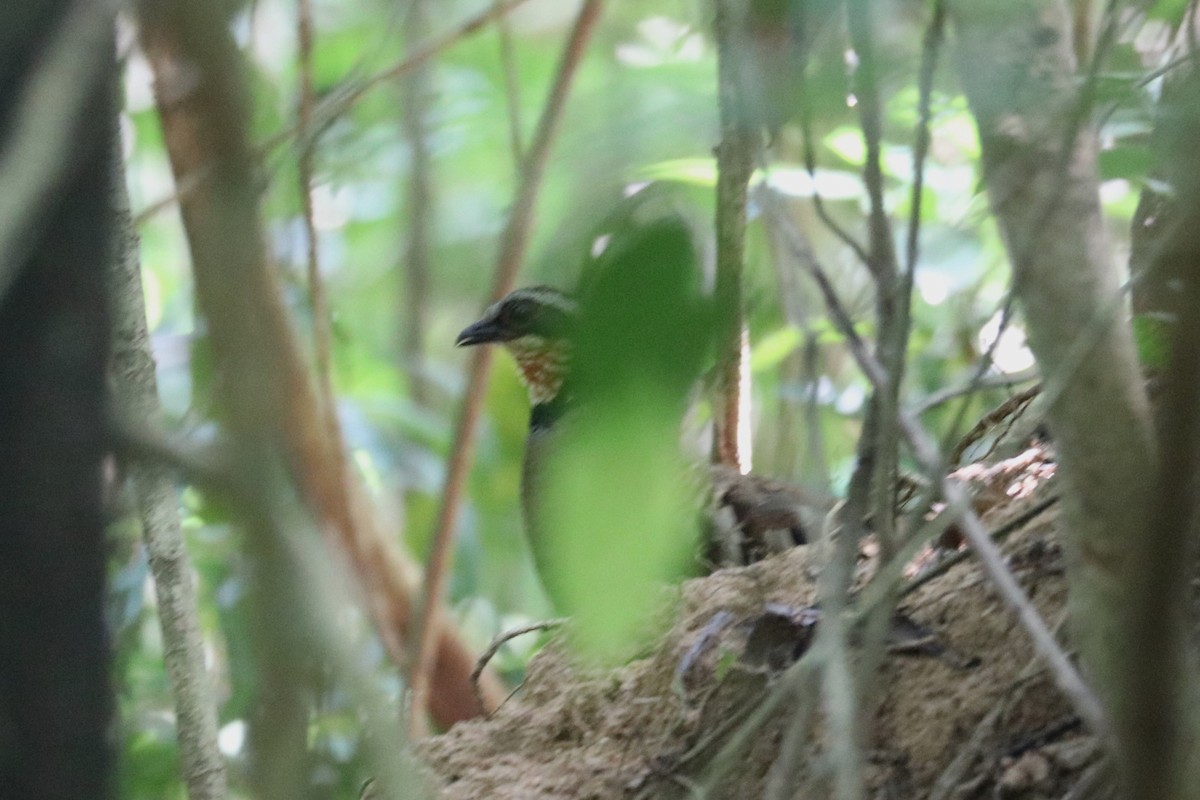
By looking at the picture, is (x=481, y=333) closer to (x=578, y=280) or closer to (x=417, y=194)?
(x=417, y=194)

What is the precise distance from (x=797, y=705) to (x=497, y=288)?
62.8 inches

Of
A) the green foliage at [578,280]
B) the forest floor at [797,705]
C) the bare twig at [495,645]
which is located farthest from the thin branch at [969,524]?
the bare twig at [495,645]

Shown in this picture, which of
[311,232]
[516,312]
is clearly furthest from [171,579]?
[516,312]

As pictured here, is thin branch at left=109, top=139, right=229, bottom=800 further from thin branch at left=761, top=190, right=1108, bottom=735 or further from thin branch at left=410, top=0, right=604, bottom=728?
thin branch at left=761, top=190, right=1108, bottom=735

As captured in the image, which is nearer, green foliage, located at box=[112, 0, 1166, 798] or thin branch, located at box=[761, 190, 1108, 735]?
green foliage, located at box=[112, 0, 1166, 798]

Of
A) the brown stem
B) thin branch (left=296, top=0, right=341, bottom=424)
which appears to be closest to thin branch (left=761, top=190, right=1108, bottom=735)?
the brown stem

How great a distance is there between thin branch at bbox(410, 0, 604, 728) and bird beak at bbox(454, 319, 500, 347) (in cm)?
6

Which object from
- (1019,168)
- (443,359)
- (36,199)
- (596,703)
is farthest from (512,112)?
(443,359)

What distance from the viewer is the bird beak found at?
278cm

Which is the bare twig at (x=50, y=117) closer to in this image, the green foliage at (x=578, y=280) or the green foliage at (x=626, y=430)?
the green foliage at (x=578, y=280)

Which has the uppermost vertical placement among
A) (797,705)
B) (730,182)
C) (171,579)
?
(730,182)

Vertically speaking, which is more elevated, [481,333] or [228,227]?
[481,333]

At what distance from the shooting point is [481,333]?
2.80m

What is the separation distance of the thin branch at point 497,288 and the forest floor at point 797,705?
225 mm
